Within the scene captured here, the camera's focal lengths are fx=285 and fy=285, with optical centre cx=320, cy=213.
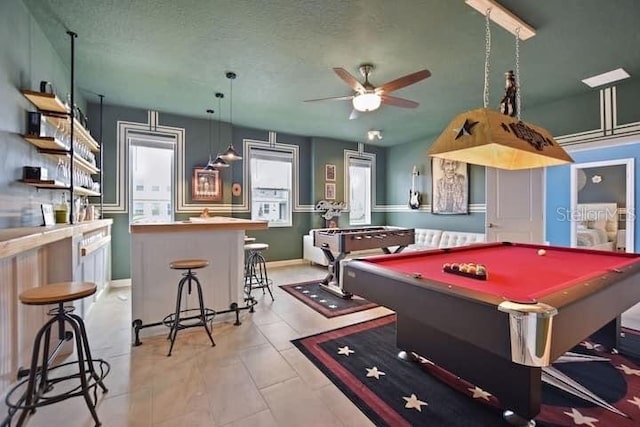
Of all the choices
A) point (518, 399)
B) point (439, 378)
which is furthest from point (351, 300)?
point (518, 399)

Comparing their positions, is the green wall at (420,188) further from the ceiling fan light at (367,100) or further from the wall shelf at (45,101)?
the wall shelf at (45,101)

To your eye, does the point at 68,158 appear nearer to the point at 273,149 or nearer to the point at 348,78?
the point at 348,78

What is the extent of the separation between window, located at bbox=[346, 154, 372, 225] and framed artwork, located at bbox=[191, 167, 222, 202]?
318 centimetres

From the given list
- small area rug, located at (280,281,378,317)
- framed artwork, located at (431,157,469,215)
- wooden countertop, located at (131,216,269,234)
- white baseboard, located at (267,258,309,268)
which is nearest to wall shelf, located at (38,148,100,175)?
wooden countertop, located at (131,216,269,234)

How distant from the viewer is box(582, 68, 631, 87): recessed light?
3.34m

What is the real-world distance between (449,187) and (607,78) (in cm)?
286

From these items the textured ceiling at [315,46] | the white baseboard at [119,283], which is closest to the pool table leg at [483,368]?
the textured ceiling at [315,46]

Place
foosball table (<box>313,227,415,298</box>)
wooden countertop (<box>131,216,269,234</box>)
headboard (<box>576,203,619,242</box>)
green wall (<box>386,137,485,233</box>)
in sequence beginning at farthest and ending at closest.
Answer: green wall (<box>386,137,485,233</box>) → headboard (<box>576,203,619,242</box>) → foosball table (<box>313,227,415,298</box>) → wooden countertop (<box>131,216,269,234</box>)

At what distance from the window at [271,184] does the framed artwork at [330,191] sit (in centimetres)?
83

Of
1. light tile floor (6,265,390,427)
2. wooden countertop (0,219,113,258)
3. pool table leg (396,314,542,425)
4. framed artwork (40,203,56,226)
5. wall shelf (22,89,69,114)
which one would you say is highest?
wall shelf (22,89,69,114)

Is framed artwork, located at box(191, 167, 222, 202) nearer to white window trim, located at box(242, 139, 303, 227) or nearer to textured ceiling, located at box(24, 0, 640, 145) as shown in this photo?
white window trim, located at box(242, 139, 303, 227)

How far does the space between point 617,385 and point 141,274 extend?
12.6 ft

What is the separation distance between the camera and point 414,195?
6707 mm

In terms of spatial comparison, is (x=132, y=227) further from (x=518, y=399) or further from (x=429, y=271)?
(x=518, y=399)
